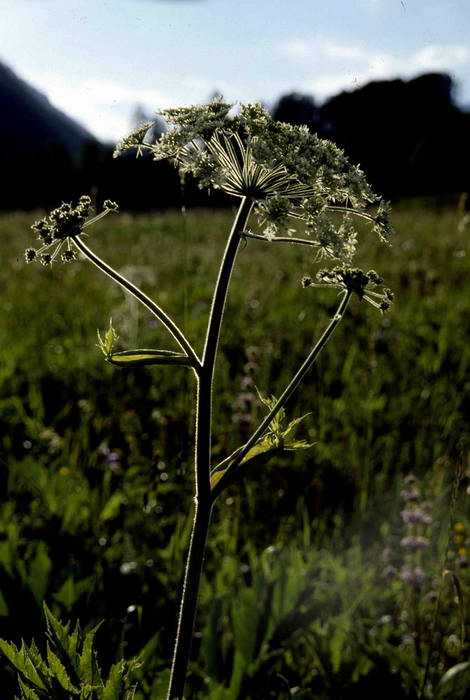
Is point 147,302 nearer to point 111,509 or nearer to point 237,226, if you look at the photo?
point 237,226

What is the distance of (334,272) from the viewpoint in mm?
1530

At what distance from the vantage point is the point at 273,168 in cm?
150

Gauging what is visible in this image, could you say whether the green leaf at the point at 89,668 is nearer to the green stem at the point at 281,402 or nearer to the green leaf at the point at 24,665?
the green leaf at the point at 24,665

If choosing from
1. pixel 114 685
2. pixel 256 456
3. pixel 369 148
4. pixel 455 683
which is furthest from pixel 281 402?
pixel 369 148

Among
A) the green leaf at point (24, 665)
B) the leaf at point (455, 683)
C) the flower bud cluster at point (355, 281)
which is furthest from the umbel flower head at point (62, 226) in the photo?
the leaf at point (455, 683)

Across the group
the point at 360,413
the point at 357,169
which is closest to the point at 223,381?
the point at 360,413

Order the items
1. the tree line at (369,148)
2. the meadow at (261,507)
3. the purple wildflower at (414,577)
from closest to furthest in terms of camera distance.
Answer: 1. the meadow at (261,507)
2. the purple wildflower at (414,577)
3. the tree line at (369,148)

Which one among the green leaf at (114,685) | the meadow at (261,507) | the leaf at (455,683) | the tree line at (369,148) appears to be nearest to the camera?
the green leaf at (114,685)

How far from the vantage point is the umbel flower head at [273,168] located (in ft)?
4.79

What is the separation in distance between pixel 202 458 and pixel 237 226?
513 mm

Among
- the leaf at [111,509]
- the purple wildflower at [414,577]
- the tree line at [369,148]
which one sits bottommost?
the purple wildflower at [414,577]

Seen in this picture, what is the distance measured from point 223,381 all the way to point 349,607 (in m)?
2.03

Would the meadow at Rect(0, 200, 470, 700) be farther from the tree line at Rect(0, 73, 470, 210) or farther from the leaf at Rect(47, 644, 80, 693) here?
the tree line at Rect(0, 73, 470, 210)

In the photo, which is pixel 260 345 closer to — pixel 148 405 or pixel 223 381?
pixel 223 381
